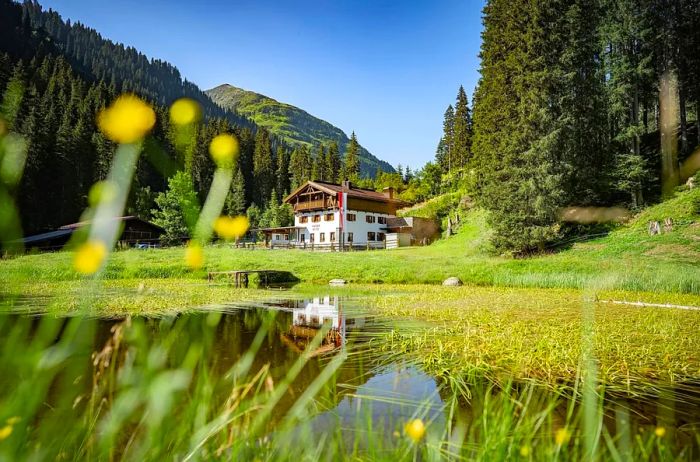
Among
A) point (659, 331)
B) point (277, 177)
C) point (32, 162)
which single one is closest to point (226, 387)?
point (659, 331)

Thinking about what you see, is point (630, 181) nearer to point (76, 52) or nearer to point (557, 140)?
point (557, 140)

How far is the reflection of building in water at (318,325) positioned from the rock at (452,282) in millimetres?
7482

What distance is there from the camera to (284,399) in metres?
4.04

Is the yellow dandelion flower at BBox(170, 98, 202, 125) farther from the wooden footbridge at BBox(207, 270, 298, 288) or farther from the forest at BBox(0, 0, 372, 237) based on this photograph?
the forest at BBox(0, 0, 372, 237)

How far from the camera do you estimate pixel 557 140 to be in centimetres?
2252

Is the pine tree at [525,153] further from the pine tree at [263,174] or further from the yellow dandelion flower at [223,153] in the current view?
the pine tree at [263,174]

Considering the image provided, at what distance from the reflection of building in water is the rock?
7482 millimetres

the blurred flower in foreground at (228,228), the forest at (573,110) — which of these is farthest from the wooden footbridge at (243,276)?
the blurred flower in foreground at (228,228)

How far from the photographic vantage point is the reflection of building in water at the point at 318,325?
6.48m

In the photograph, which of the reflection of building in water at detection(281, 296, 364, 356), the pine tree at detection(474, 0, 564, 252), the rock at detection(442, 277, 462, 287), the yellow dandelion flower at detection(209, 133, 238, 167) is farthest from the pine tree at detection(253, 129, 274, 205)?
the yellow dandelion flower at detection(209, 133, 238, 167)

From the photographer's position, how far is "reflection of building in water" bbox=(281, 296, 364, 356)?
6.48 m

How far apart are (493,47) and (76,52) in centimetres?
17903

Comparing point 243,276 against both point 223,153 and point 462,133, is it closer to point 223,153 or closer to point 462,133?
point 223,153

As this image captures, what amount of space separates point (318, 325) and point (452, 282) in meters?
11.1
